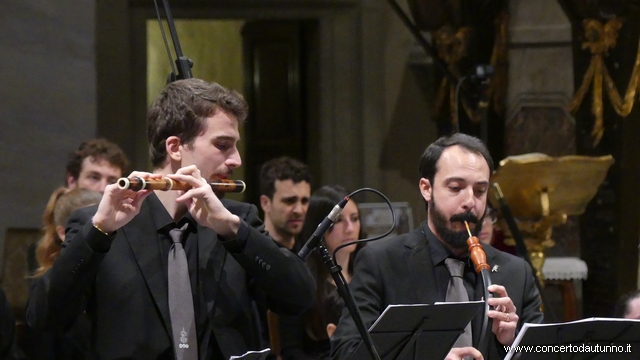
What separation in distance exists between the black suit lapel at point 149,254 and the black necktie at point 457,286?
1.13 metres

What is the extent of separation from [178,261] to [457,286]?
1149 millimetres

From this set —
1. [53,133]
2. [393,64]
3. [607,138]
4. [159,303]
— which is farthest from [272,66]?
[159,303]

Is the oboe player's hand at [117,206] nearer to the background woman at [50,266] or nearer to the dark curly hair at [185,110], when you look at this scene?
the dark curly hair at [185,110]

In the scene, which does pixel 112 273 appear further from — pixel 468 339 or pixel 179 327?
pixel 468 339

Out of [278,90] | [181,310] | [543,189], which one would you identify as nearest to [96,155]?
[543,189]

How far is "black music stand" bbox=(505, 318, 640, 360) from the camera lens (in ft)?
11.1

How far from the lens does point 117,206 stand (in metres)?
Answer: 3.21

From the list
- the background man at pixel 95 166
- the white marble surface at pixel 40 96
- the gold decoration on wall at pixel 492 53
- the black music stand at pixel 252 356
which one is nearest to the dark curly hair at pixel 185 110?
the black music stand at pixel 252 356

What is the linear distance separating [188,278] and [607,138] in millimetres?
4133

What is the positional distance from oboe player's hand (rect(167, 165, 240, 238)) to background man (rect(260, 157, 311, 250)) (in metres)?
2.95

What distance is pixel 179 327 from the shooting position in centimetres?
331

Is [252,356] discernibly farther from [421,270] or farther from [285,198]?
[285,198]

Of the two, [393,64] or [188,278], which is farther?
[393,64]

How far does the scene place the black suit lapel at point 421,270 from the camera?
400 centimetres
